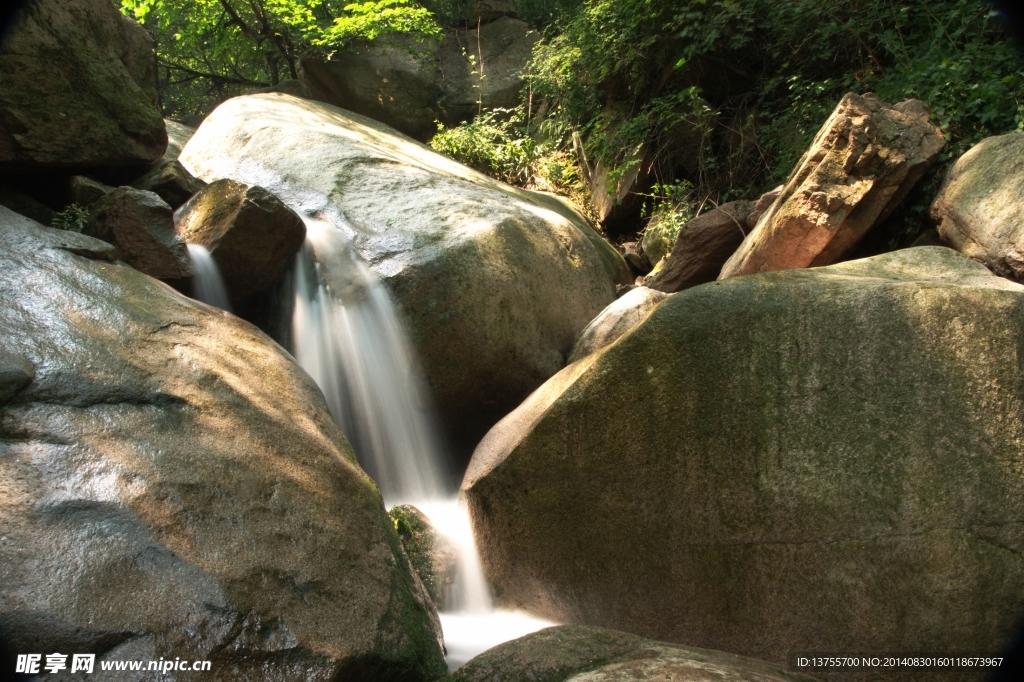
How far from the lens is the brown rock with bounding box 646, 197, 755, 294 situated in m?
6.74

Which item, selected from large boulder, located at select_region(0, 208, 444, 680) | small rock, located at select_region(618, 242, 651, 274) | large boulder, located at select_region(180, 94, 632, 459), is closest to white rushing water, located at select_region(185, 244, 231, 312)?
large boulder, located at select_region(180, 94, 632, 459)

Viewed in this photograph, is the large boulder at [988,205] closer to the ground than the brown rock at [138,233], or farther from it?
closer to the ground

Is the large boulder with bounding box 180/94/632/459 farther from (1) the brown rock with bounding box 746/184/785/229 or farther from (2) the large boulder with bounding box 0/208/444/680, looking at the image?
(2) the large boulder with bounding box 0/208/444/680

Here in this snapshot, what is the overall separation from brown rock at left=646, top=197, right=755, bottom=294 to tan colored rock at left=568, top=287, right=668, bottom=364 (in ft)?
4.14

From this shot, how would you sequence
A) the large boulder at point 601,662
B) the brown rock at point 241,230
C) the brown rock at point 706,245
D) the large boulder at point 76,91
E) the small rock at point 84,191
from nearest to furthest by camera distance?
the large boulder at point 601,662 → the large boulder at point 76,91 → the small rock at point 84,191 → the brown rock at point 241,230 → the brown rock at point 706,245

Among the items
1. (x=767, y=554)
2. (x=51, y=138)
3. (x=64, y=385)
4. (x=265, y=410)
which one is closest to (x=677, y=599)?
(x=767, y=554)

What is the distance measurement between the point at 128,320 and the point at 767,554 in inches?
120

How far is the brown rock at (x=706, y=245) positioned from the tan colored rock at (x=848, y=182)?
1.16 m

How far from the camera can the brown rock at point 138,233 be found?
4.63 m

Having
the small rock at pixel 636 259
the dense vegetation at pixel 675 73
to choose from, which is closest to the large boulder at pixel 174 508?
the dense vegetation at pixel 675 73

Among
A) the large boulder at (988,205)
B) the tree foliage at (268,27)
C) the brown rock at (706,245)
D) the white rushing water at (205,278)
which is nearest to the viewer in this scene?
the large boulder at (988,205)

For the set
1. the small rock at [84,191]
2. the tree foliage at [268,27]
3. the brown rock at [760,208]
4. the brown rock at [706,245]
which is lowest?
the brown rock at [706,245]

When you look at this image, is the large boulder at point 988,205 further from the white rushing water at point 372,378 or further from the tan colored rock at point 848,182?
the white rushing water at point 372,378

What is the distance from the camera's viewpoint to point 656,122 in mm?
9070
